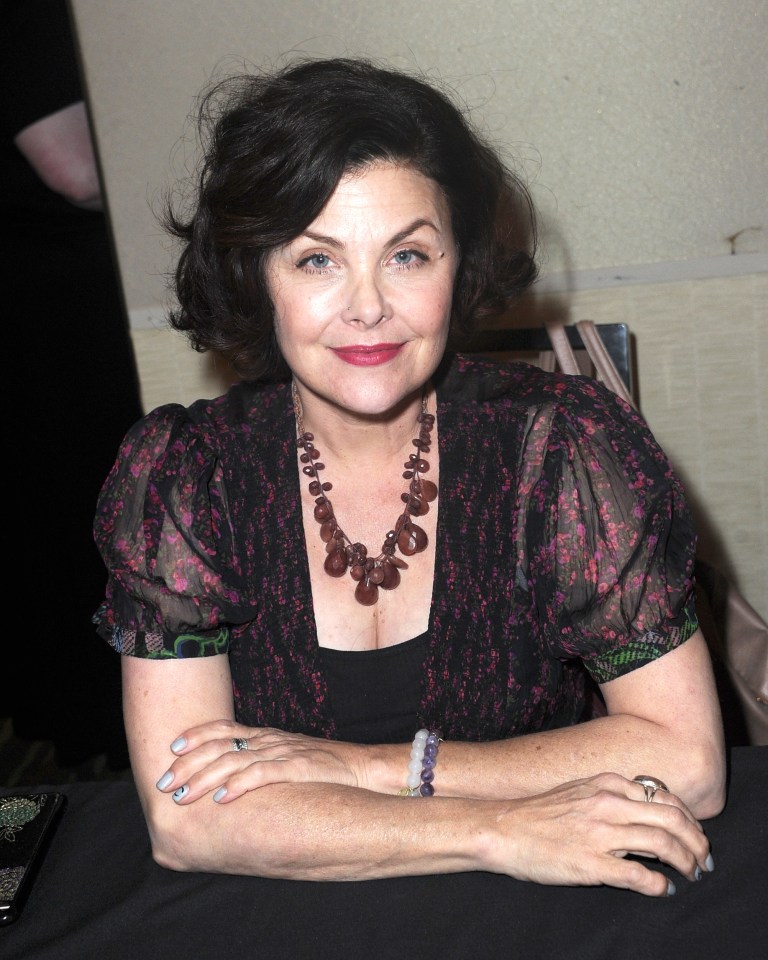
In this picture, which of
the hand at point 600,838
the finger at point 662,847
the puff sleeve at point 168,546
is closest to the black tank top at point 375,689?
the puff sleeve at point 168,546

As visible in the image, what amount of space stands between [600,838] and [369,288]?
85 cm

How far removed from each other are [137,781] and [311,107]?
1023 mm

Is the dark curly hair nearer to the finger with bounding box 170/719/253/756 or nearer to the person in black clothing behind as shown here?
the finger with bounding box 170/719/253/756

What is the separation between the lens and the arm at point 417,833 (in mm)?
1070

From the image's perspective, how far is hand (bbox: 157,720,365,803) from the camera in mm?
1273

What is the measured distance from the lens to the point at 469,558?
1.61 metres

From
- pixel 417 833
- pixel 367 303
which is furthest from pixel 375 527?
pixel 417 833

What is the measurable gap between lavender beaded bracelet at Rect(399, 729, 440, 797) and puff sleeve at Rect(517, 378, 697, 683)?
0.28 m

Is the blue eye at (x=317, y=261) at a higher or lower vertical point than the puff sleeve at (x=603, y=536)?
higher

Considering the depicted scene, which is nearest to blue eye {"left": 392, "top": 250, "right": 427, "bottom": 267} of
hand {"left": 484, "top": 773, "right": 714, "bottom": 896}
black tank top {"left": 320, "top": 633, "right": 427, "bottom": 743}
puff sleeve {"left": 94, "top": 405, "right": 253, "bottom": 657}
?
puff sleeve {"left": 94, "top": 405, "right": 253, "bottom": 657}

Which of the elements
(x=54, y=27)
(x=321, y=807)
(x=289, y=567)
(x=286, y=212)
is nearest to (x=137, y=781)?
(x=321, y=807)

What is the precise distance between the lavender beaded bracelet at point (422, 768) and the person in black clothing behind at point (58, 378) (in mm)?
1659

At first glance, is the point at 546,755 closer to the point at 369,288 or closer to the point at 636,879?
the point at 636,879

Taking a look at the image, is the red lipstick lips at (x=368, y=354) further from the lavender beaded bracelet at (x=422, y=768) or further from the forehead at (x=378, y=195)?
the lavender beaded bracelet at (x=422, y=768)
